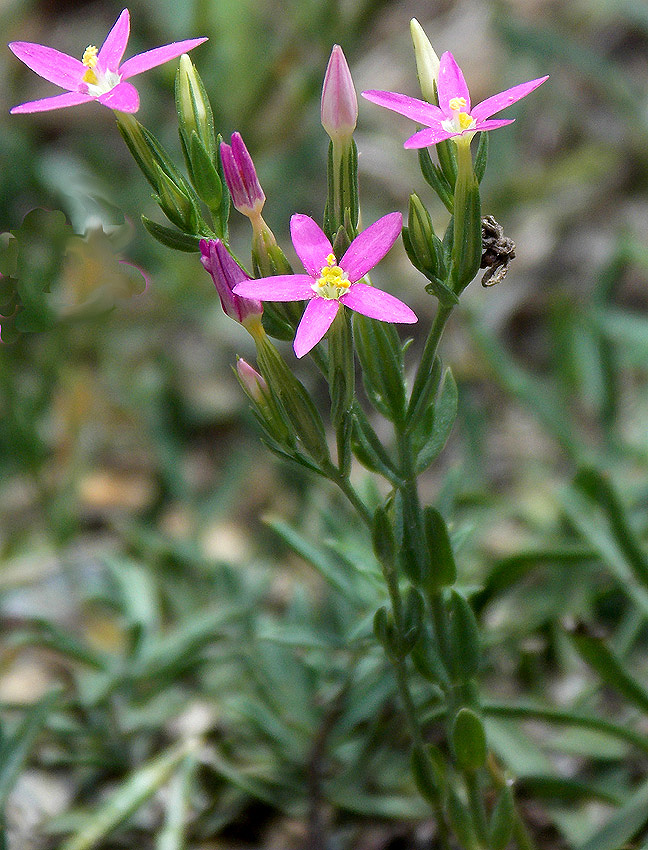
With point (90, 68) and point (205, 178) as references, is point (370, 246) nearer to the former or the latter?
point (205, 178)

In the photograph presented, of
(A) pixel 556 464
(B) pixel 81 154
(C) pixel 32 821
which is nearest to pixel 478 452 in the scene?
(A) pixel 556 464

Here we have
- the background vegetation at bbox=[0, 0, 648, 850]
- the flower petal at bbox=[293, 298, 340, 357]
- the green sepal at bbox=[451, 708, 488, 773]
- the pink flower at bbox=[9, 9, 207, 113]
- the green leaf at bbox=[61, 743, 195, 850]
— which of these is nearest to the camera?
the flower petal at bbox=[293, 298, 340, 357]

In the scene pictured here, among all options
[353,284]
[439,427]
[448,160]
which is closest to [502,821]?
[439,427]

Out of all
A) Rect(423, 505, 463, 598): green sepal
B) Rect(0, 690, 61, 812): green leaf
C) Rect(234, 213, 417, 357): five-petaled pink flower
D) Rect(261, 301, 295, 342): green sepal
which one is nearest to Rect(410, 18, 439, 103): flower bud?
Rect(234, 213, 417, 357): five-petaled pink flower

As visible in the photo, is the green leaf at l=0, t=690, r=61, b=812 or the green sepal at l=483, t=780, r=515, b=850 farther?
the green leaf at l=0, t=690, r=61, b=812

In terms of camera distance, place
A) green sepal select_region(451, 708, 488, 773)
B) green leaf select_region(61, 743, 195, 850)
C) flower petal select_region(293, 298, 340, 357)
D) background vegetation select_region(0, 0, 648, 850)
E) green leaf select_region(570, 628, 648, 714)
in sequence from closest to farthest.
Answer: flower petal select_region(293, 298, 340, 357) → green sepal select_region(451, 708, 488, 773) → green leaf select_region(570, 628, 648, 714) → green leaf select_region(61, 743, 195, 850) → background vegetation select_region(0, 0, 648, 850)

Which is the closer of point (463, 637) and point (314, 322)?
point (314, 322)

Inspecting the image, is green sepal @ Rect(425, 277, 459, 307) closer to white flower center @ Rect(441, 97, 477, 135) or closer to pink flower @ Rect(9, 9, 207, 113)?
white flower center @ Rect(441, 97, 477, 135)
